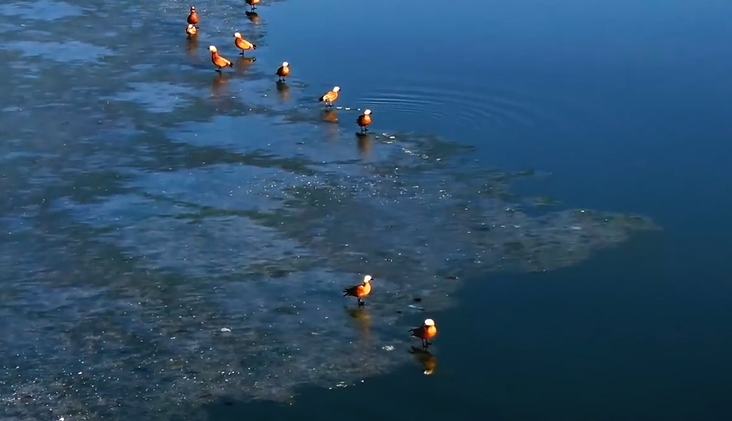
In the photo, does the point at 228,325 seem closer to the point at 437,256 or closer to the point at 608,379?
the point at 437,256

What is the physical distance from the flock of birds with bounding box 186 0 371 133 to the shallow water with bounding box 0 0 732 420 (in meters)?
0.23

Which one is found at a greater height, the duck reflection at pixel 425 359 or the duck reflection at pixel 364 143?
the duck reflection at pixel 364 143

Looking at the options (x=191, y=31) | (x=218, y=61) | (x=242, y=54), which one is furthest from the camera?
(x=191, y=31)

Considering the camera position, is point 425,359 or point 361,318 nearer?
point 425,359

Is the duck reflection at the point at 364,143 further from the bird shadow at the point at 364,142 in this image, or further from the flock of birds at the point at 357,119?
the flock of birds at the point at 357,119

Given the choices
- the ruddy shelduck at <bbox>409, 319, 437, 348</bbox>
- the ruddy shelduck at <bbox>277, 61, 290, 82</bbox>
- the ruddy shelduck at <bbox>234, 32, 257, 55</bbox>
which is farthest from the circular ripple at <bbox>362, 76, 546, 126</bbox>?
the ruddy shelduck at <bbox>409, 319, 437, 348</bbox>

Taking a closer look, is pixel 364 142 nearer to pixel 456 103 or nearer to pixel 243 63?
pixel 456 103

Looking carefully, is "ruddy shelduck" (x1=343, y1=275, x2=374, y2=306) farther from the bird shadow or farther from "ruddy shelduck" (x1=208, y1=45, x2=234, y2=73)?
"ruddy shelduck" (x1=208, y1=45, x2=234, y2=73)

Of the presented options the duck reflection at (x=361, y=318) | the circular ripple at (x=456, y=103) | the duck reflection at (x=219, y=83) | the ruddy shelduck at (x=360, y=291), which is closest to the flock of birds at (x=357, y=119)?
the ruddy shelduck at (x=360, y=291)

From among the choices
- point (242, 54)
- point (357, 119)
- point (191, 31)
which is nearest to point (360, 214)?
point (357, 119)

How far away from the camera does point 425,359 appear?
1110 cm

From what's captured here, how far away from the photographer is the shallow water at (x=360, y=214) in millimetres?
10898

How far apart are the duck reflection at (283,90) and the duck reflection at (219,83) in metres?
0.96

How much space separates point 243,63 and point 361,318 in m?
9.47
